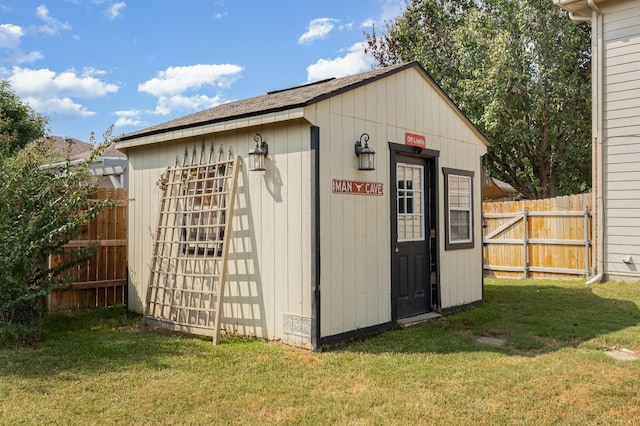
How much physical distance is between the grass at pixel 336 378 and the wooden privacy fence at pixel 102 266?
1128 millimetres

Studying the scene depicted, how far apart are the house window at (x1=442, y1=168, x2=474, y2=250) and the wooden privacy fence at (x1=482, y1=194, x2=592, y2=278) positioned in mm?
3874

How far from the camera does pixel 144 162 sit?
6.75 metres

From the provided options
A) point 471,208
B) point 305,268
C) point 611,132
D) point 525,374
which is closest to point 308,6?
point 471,208

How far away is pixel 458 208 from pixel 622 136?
4.39m

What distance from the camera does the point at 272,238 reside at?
518cm

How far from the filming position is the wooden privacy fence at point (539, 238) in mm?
9922

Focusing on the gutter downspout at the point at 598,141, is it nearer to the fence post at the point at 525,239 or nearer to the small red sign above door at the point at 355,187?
the fence post at the point at 525,239

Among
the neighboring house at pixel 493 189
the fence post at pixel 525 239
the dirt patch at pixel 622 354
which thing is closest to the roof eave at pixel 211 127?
the dirt patch at pixel 622 354

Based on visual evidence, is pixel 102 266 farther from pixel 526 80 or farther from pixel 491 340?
pixel 526 80

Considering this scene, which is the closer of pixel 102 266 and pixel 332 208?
pixel 332 208

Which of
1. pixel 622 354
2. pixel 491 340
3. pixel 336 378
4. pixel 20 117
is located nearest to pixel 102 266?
pixel 336 378

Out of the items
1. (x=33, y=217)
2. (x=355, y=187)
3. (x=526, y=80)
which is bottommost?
(x=33, y=217)

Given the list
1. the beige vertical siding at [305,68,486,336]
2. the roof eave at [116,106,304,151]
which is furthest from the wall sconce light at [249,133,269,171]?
the beige vertical siding at [305,68,486,336]

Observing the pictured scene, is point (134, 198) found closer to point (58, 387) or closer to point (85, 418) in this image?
point (58, 387)
